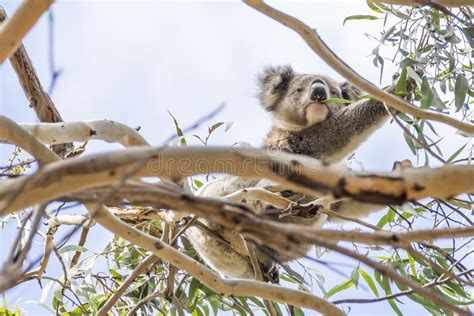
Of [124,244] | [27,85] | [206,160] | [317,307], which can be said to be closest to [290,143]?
[124,244]

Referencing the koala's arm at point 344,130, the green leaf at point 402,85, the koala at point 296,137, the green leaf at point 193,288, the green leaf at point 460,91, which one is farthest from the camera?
the koala's arm at point 344,130

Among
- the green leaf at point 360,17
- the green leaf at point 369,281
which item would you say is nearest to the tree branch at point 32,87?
the green leaf at point 360,17

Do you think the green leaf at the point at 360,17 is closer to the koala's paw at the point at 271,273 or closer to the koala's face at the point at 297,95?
the koala's face at the point at 297,95

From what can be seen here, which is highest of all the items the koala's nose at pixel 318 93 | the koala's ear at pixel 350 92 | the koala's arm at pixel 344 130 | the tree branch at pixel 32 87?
the koala's ear at pixel 350 92

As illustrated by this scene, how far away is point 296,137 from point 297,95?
0.36 meters

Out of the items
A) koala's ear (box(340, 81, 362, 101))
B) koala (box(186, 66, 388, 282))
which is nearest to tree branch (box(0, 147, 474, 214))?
koala (box(186, 66, 388, 282))

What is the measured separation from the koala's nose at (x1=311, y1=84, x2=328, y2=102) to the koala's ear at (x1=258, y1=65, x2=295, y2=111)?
43cm

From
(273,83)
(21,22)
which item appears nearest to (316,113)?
(273,83)

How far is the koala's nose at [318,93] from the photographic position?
12.2 feet

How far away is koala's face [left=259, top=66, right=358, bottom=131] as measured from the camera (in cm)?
371

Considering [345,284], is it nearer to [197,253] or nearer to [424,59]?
[197,253]

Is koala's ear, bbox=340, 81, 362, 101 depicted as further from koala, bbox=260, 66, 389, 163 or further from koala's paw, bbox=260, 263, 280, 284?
koala's paw, bbox=260, 263, 280, 284

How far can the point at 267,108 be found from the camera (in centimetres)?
417

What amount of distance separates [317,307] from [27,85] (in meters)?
1.70
